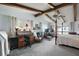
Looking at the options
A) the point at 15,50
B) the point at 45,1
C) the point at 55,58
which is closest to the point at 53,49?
the point at 55,58

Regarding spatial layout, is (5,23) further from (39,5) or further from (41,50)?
(41,50)

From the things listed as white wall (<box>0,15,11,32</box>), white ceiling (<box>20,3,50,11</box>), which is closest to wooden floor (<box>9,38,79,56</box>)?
white wall (<box>0,15,11,32</box>)

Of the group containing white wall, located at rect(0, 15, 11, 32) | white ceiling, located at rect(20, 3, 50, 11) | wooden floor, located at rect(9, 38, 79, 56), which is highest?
white ceiling, located at rect(20, 3, 50, 11)

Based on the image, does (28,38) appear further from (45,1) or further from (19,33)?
(45,1)

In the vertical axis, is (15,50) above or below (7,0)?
below

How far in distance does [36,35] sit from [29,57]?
1.99ft

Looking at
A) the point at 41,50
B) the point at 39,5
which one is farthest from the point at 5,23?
the point at 41,50

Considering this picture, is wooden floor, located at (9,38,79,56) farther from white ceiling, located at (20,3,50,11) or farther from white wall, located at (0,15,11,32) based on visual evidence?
white ceiling, located at (20,3,50,11)

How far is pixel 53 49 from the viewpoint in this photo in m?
2.44

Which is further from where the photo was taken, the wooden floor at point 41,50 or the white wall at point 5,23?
the wooden floor at point 41,50

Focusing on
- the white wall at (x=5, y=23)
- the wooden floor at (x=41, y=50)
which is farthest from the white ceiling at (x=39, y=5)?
the wooden floor at (x=41, y=50)

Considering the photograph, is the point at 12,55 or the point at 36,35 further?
the point at 36,35

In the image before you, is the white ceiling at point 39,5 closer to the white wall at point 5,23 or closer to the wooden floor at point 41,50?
the white wall at point 5,23

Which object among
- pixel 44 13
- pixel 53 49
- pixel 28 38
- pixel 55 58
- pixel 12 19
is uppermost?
pixel 44 13
